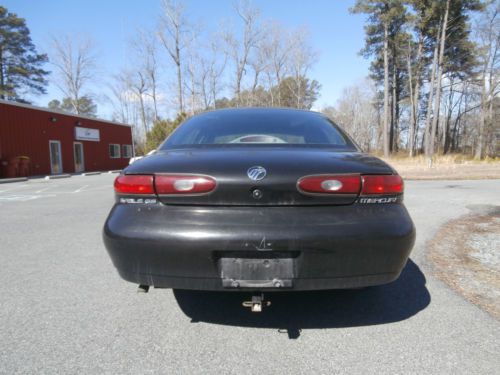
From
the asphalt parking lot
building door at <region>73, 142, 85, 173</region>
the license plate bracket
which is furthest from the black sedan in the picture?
building door at <region>73, 142, 85, 173</region>

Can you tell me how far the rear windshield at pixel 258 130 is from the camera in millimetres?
2590

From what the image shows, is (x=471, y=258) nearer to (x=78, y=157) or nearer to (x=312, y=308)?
(x=312, y=308)

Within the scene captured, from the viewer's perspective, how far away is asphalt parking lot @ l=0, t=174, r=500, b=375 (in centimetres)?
179

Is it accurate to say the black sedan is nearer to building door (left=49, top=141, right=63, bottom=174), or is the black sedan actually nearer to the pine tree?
building door (left=49, top=141, right=63, bottom=174)

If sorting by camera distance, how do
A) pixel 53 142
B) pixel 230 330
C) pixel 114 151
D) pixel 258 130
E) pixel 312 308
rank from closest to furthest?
1. pixel 230 330
2. pixel 312 308
3. pixel 258 130
4. pixel 53 142
5. pixel 114 151

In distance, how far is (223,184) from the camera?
1762mm

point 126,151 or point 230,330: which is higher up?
point 126,151

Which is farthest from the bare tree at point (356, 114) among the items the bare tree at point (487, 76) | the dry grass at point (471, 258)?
the dry grass at point (471, 258)

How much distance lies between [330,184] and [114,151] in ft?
97.7

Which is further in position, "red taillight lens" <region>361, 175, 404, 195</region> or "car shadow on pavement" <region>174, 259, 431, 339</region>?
"car shadow on pavement" <region>174, 259, 431, 339</region>

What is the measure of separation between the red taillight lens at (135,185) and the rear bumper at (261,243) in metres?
0.11

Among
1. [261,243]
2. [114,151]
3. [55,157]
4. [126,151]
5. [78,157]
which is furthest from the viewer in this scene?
[126,151]

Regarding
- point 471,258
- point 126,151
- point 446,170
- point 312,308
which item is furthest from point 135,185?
point 126,151

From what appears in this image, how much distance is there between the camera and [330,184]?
5.90 ft
